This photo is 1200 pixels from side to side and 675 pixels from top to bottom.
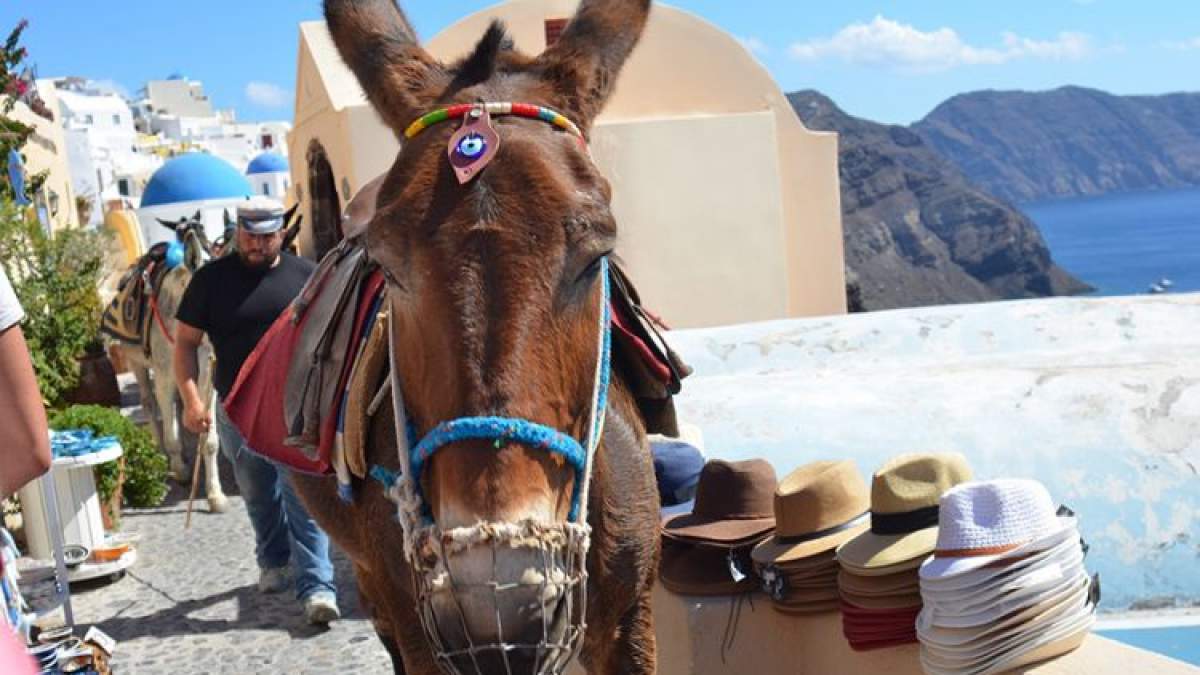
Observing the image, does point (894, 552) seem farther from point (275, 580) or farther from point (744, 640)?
point (275, 580)

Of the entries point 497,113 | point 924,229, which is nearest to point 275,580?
point 497,113

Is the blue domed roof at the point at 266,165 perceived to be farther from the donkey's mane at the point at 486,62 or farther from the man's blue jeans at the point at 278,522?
the donkey's mane at the point at 486,62

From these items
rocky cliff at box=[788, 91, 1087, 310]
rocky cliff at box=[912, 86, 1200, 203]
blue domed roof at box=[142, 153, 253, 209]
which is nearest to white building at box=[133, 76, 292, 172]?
blue domed roof at box=[142, 153, 253, 209]

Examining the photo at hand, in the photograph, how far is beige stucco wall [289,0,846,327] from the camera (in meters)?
13.6

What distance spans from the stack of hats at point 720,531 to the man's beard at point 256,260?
269 cm

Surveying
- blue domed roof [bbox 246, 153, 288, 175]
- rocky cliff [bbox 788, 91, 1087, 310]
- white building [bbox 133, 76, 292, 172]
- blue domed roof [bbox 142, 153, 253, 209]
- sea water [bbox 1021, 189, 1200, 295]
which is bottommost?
sea water [bbox 1021, 189, 1200, 295]

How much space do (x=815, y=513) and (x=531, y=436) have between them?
216 cm

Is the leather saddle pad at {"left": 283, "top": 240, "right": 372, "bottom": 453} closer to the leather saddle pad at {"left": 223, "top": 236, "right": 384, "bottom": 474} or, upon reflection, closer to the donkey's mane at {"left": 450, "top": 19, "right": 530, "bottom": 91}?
the leather saddle pad at {"left": 223, "top": 236, "right": 384, "bottom": 474}

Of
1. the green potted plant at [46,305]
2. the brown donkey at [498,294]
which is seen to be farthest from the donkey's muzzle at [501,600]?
the green potted plant at [46,305]

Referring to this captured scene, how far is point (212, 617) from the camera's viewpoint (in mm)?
6438

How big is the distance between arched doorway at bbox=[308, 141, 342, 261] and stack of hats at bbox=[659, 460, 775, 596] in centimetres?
1172

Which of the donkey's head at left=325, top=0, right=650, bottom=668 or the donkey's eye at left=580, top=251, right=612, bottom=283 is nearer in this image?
the donkey's head at left=325, top=0, right=650, bottom=668

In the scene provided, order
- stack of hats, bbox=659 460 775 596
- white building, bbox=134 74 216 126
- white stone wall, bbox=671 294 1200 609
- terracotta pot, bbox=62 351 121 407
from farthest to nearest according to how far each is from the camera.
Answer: white building, bbox=134 74 216 126 < terracotta pot, bbox=62 351 121 407 < white stone wall, bbox=671 294 1200 609 < stack of hats, bbox=659 460 775 596

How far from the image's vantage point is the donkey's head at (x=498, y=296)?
2119 millimetres
